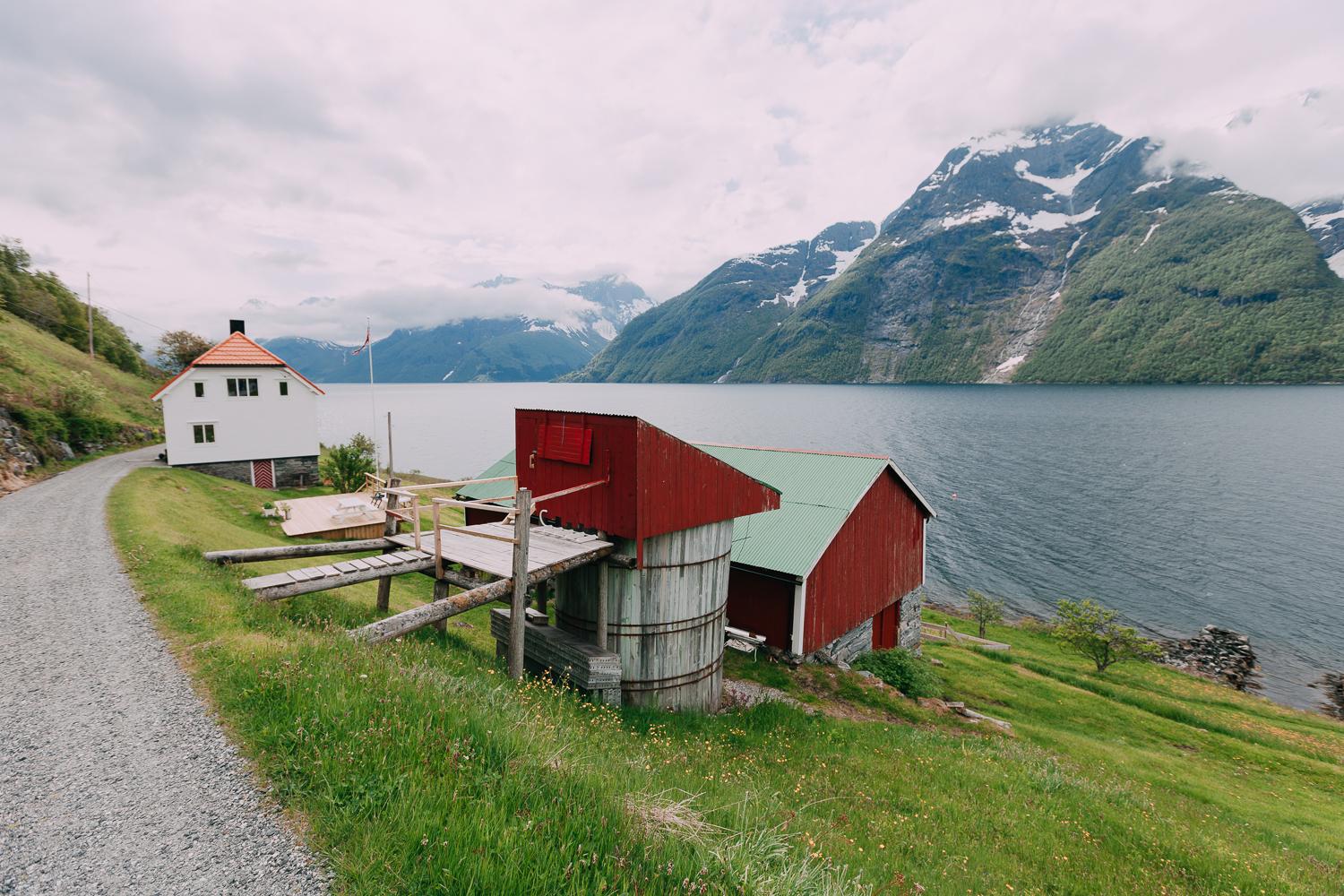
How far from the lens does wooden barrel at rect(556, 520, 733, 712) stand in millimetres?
13695

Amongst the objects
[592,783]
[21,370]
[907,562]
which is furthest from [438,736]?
[21,370]

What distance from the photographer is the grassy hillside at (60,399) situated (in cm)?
3216

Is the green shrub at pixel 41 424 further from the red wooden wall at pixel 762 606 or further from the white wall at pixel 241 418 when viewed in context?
the red wooden wall at pixel 762 606

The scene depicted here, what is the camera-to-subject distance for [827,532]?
2128 cm

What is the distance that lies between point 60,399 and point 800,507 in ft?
154

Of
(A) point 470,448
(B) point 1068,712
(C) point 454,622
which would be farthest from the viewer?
(A) point 470,448

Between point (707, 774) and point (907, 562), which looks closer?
point (707, 774)

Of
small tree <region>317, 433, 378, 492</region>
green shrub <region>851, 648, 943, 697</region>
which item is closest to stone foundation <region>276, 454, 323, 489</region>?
small tree <region>317, 433, 378, 492</region>

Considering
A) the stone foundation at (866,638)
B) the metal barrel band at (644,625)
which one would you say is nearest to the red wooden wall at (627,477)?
the metal barrel band at (644,625)

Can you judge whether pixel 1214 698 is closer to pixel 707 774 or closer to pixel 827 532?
pixel 827 532

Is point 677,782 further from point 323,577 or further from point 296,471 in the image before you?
point 296,471

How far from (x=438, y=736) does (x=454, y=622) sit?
14692mm

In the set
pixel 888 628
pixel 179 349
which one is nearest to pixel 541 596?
pixel 888 628

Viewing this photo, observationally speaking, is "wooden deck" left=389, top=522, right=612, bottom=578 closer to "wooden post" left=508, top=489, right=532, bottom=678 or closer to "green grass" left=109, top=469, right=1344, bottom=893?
"wooden post" left=508, top=489, right=532, bottom=678
